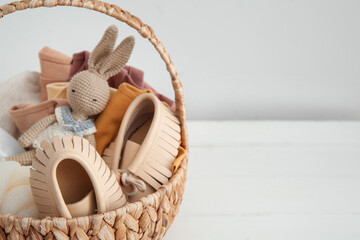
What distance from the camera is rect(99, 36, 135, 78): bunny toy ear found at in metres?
0.69

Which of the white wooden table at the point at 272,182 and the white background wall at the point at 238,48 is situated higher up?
the white background wall at the point at 238,48

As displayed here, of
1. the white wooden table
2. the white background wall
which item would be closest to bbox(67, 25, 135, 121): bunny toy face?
the white wooden table

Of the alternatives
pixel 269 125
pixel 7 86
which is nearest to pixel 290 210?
pixel 269 125

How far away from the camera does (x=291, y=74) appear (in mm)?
1167

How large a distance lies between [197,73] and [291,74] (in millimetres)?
278

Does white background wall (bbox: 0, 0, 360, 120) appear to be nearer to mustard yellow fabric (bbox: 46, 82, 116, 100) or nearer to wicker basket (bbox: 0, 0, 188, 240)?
mustard yellow fabric (bbox: 46, 82, 116, 100)

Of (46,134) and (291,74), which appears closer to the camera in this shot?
(46,134)

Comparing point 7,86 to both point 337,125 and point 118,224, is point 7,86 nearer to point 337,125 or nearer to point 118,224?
point 118,224

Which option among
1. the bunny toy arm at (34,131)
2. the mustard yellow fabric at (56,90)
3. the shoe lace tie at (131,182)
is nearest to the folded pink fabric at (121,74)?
the mustard yellow fabric at (56,90)

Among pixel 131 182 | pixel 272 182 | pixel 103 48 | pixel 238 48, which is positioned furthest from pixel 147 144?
pixel 238 48

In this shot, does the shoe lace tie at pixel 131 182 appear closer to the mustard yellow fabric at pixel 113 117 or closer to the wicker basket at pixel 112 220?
the wicker basket at pixel 112 220

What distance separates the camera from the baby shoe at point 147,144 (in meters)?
0.62

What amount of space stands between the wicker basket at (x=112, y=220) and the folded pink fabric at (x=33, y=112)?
0.25 metres

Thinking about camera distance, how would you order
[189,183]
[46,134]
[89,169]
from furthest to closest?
[189,183] < [46,134] < [89,169]
